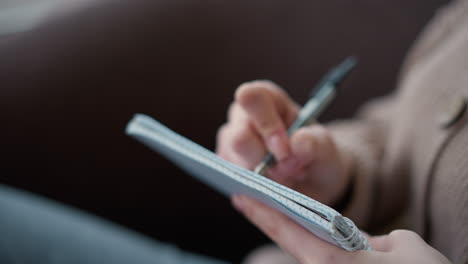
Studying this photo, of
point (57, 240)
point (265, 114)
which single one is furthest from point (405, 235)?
point (57, 240)

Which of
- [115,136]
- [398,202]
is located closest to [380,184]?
[398,202]

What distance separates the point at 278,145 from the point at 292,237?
0.09 meters

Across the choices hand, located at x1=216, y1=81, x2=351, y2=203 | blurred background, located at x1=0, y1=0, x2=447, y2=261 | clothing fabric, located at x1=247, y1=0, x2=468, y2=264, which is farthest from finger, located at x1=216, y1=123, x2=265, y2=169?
blurred background, located at x1=0, y1=0, x2=447, y2=261

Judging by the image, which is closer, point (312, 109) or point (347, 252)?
point (347, 252)

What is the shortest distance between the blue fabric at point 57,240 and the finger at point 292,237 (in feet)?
0.66

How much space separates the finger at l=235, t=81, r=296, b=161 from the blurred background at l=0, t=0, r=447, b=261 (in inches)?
11.3

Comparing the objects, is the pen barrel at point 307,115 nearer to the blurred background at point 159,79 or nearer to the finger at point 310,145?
the finger at point 310,145

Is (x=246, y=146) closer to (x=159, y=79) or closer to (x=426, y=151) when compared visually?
(x=426, y=151)

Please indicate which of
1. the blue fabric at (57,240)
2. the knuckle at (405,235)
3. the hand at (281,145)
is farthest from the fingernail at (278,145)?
the blue fabric at (57,240)

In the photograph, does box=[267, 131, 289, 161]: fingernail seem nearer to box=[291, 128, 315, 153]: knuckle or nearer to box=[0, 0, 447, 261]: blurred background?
box=[291, 128, 315, 153]: knuckle

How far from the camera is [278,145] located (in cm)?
34

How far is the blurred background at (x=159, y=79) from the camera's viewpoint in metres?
0.61

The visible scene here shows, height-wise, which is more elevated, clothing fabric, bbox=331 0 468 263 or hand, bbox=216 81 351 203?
hand, bbox=216 81 351 203

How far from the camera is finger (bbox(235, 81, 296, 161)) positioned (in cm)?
34
